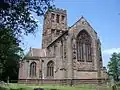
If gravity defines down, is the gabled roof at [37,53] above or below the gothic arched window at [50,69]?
above

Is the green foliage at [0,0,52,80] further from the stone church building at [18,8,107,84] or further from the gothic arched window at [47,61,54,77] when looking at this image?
the gothic arched window at [47,61,54,77]

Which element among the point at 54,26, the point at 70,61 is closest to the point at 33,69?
the point at 70,61

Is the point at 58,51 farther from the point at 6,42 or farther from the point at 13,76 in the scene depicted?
the point at 6,42

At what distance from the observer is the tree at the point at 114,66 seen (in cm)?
8445

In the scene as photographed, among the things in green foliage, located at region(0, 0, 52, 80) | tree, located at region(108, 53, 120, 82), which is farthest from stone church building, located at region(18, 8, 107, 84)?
tree, located at region(108, 53, 120, 82)

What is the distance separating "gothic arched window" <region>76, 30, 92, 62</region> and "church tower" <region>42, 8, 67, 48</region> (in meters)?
15.1

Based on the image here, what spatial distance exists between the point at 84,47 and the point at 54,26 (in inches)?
739

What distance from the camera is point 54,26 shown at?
2516 inches

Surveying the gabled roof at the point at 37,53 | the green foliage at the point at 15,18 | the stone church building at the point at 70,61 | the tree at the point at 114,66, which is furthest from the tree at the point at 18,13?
the tree at the point at 114,66

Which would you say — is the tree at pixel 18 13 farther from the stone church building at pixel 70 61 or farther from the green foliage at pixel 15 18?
the stone church building at pixel 70 61

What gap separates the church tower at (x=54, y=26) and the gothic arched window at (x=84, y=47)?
593 inches

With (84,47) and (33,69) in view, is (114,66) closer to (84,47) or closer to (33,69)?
(84,47)

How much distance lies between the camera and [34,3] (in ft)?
49.0

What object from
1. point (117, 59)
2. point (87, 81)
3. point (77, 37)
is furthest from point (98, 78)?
point (117, 59)
